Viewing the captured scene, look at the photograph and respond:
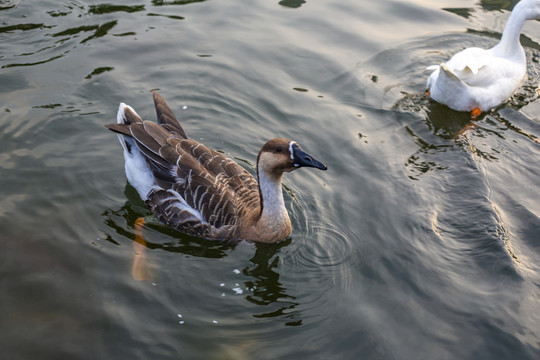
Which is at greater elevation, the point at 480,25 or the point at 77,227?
the point at 480,25

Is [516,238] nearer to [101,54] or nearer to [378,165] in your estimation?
[378,165]

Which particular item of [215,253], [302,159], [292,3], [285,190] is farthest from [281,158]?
[292,3]

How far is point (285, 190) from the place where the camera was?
7.19 metres

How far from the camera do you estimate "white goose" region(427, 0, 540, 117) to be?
8641 millimetres

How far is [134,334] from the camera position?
519 centimetres

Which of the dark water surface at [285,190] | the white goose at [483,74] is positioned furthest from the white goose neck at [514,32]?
the dark water surface at [285,190]

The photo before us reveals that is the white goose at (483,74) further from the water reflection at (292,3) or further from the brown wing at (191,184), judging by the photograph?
the brown wing at (191,184)

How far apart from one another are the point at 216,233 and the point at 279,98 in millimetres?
3296

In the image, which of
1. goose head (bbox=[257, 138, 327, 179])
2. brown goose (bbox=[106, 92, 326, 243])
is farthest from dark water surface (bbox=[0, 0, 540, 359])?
goose head (bbox=[257, 138, 327, 179])

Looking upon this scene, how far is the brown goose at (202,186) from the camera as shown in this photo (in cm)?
619

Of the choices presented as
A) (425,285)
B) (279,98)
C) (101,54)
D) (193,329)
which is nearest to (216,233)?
(193,329)

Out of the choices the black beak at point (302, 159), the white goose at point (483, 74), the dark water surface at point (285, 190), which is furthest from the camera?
the white goose at point (483, 74)

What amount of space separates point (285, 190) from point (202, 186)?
1317mm

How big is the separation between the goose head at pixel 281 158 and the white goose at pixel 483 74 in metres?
3.68
